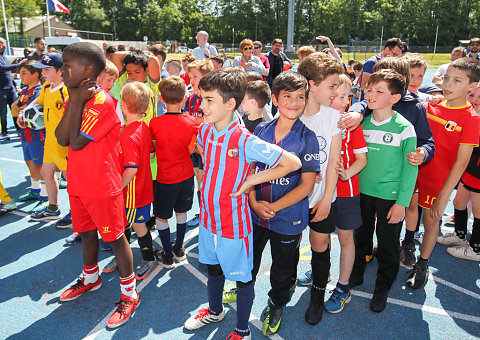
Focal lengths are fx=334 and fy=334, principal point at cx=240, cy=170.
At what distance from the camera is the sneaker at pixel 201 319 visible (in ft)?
9.14

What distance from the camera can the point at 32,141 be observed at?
16.3 feet

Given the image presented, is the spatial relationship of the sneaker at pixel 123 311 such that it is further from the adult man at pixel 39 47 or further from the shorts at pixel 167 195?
the adult man at pixel 39 47

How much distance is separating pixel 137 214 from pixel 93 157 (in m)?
0.91

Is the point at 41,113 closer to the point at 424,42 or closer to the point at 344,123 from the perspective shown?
the point at 344,123

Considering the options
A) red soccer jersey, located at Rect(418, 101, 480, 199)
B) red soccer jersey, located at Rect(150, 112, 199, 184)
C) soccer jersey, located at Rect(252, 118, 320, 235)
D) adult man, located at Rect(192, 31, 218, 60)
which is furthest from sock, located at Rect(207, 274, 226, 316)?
adult man, located at Rect(192, 31, 218, 60)

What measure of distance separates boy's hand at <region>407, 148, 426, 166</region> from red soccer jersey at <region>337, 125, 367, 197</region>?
362 millimetres

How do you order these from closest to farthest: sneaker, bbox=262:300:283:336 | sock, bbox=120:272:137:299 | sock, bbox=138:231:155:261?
1. sneaker, bbox=262:300:283:336
2. sock, bbox=120:272:137:299
3. sock, bbox=138:231:155:261

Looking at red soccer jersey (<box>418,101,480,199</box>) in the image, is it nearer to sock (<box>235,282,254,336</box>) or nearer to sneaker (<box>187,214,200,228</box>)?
sock (<box>235,282,254,336</box>)

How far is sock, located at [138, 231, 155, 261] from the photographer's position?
11.7 feet

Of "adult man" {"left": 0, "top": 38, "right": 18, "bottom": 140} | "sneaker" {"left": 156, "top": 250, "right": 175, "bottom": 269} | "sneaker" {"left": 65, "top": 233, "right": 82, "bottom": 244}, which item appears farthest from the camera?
"adult man" {"left": 0, "top": 38, "right": 18, "bottom": 140}

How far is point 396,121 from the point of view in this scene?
9.20 feet

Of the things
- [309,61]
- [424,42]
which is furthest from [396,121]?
[424,42]

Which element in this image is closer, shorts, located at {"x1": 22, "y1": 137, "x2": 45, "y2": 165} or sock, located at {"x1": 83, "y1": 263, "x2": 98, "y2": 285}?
sock, located at {"x1": 83, "y1": 263, "x2": 98, "y2": 285}

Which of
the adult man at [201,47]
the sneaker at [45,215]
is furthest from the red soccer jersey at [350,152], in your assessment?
the adult man at [201,47]
